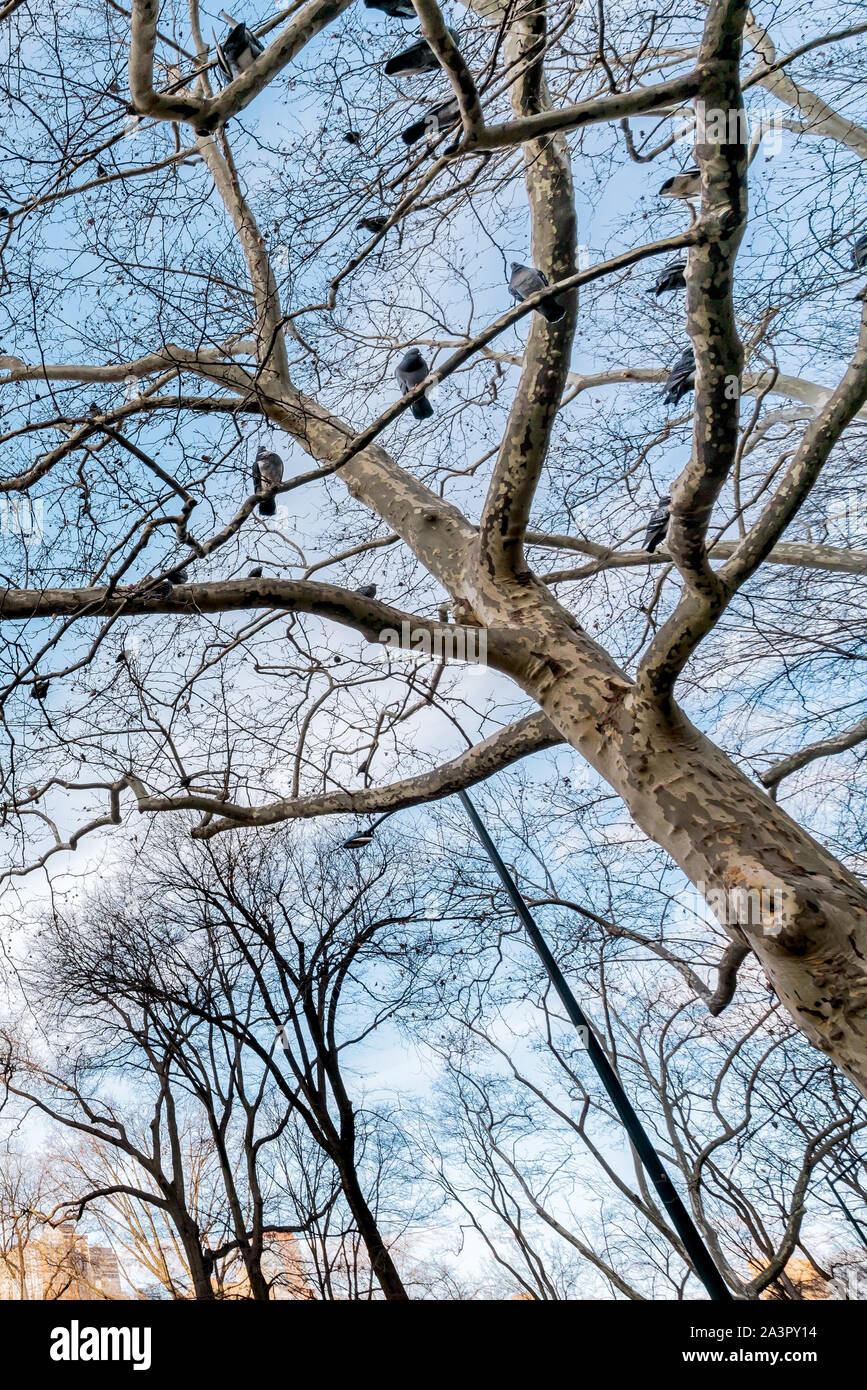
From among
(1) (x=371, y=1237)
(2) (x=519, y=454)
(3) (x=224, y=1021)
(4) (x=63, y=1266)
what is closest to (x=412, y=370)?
(2) (x=519, y=454)

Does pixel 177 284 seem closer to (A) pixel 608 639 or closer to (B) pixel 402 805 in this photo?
(B) pixel 402 805

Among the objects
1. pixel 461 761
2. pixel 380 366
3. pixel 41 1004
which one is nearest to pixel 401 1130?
pixel 41 1004

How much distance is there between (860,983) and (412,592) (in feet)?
10.2

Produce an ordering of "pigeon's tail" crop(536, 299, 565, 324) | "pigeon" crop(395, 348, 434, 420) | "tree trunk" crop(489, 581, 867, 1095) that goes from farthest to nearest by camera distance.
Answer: "pigeon" crop(395, 348, 434, 420), "pigeon's tail" crop(536, 299, 565, 324), "tree trunk" crop(489, 581, 867, 1095)

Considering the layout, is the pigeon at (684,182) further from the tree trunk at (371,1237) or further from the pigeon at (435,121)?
the tree trunk at (371,1237)

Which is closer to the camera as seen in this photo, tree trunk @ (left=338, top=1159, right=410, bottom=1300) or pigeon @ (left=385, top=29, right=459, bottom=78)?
pigeon @ (left=385, top=29, right=459, bottom=78)

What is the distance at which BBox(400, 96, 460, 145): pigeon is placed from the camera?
1.72 m

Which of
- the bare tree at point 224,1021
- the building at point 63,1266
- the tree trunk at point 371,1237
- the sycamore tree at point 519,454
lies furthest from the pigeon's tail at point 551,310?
the building at point 63,1266

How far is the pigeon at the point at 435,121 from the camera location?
5.65 ft

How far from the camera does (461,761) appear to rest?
9.96ft

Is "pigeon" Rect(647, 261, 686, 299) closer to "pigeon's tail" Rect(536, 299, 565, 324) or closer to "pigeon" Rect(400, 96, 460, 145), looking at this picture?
"pigeon's tail" Rect(536, 299, 565, 324)

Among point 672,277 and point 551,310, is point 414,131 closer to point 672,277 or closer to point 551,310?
point 551,310

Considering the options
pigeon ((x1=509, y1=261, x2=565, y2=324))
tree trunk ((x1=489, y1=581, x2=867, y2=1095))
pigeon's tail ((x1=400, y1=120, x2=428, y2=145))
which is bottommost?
tree trunk ((x1=489, y1=581, x2=867, y2=1095))

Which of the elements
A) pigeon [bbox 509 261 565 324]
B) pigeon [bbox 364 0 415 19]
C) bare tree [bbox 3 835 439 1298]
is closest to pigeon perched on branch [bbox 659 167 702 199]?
pigeon [bbox 509 261 565 324]
